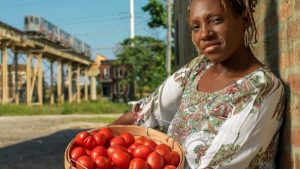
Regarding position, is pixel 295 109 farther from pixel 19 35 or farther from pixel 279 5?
pixel 19 35

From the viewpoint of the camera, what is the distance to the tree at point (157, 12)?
31.3m

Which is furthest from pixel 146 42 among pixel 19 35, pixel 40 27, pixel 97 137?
pixel 97 137

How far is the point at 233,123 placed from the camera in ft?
5.90

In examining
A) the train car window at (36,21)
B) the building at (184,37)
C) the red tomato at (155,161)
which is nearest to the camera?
the red tomato at (155,161)

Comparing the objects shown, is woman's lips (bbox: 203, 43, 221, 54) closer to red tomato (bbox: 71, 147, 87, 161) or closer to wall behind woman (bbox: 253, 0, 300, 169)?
wall behind woman (bbox: 253, 0, 300, 169)

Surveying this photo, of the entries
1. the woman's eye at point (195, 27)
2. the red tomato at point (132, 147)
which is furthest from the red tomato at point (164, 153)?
the woman's eye at point (195, 27)

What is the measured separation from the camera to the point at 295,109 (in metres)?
1.86

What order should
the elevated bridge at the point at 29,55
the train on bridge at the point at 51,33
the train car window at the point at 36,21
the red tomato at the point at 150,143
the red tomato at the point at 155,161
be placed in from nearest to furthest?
the red tomato at the point at 155,161 → the red tomato at the point at 150,143 → the elevated bridge at the point at 29,55 → the train on bridge at the point at 51,33 → the train car window at the point at 36,21

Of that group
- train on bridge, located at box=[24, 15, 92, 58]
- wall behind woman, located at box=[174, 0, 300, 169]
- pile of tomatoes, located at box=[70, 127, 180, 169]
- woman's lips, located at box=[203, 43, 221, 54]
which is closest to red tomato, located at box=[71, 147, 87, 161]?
pile of tomatoes, located at box=[70, 127, 180, 169]

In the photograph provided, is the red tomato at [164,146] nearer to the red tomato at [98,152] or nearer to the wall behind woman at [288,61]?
the red tomato at [98,152]

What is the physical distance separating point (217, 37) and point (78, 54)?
135ft

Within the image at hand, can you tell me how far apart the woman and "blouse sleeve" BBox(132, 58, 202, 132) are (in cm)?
8

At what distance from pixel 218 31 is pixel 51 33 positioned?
32959mm

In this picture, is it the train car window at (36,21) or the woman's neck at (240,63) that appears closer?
the woman's neck at (240,63)
